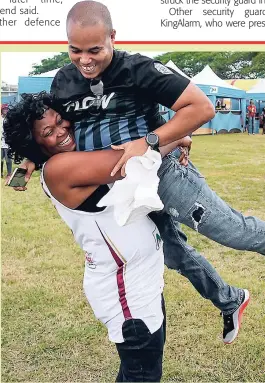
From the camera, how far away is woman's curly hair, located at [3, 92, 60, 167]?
1.10 m

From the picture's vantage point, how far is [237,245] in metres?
1.22

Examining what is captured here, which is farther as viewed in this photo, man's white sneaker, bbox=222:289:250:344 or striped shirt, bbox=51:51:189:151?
man's white sneaker, bbox=222:289:250:344

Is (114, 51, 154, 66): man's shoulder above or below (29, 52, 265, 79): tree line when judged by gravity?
above

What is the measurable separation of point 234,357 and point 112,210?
33.6 inches

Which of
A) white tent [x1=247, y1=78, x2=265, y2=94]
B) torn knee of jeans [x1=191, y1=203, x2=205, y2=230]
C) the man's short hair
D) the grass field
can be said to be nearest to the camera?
the man's short hair

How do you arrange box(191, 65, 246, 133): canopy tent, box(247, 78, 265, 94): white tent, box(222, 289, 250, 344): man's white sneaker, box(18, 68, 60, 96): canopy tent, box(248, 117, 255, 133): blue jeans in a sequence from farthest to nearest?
box(248, 117, 255, 133): blue jeans, box(191, 65, 246, 133): canopy tent, box(247, 78, 265, 94): white tent, box(18, 68, 60, 96): canopy tent, box(222, 289, 250, 344): man's white sneaker

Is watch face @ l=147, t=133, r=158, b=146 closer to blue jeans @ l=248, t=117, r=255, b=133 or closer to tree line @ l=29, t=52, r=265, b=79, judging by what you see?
tree line @ l=29, t=52, r=265, b=79

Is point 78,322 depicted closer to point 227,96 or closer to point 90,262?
point 90,262

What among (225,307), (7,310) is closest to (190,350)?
(225,307)

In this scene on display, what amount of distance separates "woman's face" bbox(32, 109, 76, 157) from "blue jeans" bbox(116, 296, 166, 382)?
1.40ft

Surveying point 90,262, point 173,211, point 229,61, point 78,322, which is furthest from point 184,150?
point 229,61

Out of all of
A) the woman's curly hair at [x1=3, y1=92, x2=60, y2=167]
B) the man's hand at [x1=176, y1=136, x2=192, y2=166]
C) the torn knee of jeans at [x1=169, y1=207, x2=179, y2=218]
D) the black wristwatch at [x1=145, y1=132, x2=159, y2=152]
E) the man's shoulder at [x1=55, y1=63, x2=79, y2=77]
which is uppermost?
the man's shoulder at [x1=55, y1=63, x2=79, y2=77]

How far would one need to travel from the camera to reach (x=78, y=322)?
191cm

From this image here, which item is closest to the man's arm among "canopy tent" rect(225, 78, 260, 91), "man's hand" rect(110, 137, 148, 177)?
"man's hand" rect(110, 137, 148, 177)
